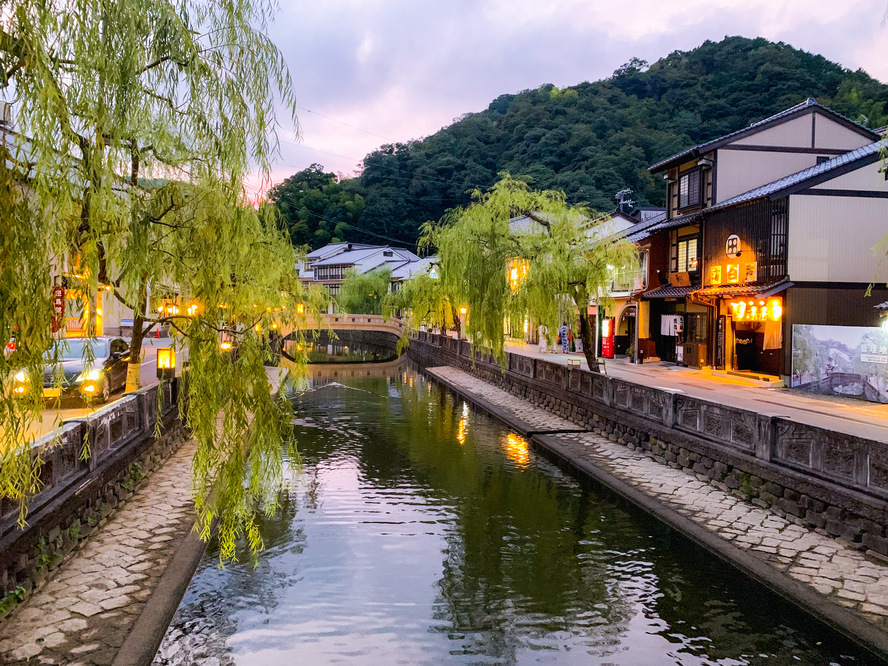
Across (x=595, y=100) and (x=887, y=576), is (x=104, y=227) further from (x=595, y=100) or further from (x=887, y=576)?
(x=595, y=100)

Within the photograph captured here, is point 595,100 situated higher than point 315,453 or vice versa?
point 595,100

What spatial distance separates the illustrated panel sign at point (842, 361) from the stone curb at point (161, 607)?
17.1 meters

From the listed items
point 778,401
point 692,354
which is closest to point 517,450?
point 778,401

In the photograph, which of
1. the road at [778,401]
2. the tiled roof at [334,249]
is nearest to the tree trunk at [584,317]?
the road at [778,401]

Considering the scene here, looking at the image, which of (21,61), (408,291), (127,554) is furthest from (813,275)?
(408,291)

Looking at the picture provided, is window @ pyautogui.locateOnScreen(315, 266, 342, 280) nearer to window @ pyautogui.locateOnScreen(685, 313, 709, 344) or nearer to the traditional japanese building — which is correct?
the traditional japanese building

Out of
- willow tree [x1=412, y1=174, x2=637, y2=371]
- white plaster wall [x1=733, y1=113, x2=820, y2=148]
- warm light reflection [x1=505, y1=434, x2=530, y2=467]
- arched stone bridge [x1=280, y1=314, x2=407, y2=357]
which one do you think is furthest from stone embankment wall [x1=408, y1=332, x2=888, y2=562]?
arched stone bridge [x1=280, y1=314, x2=407, y2=357]

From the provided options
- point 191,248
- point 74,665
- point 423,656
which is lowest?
point 423,656

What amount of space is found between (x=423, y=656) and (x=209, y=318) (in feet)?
13.7

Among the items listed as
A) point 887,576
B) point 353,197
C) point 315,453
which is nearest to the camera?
point 887,576

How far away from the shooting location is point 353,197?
290 feet

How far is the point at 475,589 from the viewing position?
350 inches

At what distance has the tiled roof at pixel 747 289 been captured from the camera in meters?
22.7

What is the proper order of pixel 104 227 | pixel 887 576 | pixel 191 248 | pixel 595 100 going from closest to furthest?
pixel 104 227 → pixel 191 248 → pixel 887 576 → pixel 595 100
